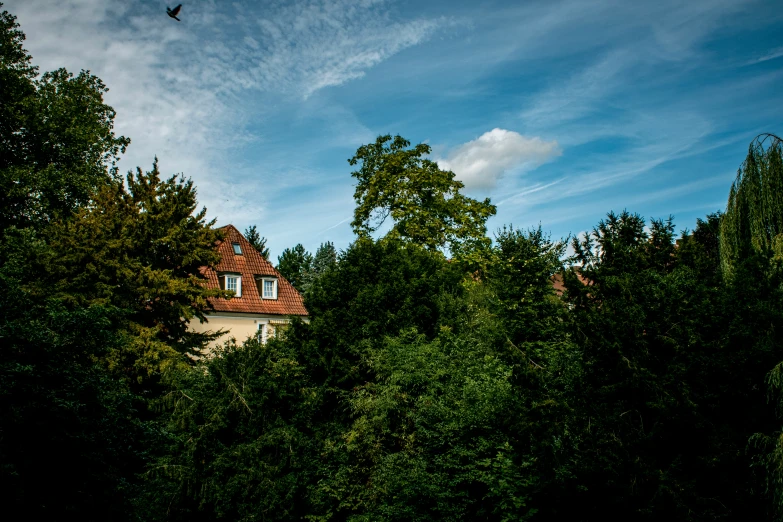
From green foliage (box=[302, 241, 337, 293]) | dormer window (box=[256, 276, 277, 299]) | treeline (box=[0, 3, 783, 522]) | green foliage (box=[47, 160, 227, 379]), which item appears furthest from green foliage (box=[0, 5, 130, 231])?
green foliage (box=[302, 241, 337, 293])

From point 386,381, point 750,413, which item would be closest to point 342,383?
point 386,381

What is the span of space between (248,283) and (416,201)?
11.1 metres

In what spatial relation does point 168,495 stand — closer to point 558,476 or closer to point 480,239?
point 558,476

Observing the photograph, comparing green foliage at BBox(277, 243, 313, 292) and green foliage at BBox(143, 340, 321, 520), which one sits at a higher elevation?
green foliage at BBox(277, 243, 313, 292)

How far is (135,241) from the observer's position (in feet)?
71.5

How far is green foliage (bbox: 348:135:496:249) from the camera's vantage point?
99.4 feet

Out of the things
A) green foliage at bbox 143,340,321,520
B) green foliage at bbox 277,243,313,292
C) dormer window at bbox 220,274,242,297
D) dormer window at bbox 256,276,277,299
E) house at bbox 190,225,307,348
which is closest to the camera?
green foliage at bbox 143,340,321,520

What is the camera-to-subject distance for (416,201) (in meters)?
31.2

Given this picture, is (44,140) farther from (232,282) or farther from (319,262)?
(319,262)

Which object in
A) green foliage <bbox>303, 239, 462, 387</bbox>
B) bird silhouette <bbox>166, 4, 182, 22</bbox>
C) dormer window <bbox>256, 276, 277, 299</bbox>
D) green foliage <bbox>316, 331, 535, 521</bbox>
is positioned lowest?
green foliage <bbox>316, 331, 535, 521</bbox>

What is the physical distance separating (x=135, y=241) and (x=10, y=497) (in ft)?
44.0

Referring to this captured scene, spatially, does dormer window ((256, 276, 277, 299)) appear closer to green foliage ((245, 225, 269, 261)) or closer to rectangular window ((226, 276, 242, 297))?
rectangular window ((226, 276, 242, 297))

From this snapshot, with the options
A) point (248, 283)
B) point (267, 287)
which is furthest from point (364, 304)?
point (267, 287)

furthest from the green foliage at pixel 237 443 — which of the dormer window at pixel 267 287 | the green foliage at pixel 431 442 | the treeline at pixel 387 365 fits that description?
the dormer window at pixel 267 287
